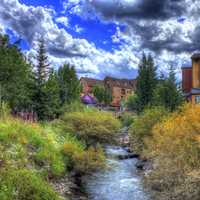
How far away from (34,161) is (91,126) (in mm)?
8936

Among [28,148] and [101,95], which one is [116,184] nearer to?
[28,148]

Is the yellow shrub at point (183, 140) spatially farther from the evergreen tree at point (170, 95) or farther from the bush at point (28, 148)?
the evergreen tree at point (170, 95)

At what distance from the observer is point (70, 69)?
50219mm

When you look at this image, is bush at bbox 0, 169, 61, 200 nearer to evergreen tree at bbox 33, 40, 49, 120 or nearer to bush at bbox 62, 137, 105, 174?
bush at bbox 62, 137, 105, 174

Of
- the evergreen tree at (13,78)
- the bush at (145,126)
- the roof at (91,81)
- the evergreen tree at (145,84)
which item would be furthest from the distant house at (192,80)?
the roof at (91,81)

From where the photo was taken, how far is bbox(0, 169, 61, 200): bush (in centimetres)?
1046

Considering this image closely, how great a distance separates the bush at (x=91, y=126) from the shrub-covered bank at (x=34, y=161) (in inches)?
88.3

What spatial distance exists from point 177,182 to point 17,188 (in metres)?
6.26

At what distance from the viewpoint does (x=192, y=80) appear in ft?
145

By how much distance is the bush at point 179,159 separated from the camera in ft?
39.7

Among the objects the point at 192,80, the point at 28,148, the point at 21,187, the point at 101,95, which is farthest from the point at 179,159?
the point at 101,95

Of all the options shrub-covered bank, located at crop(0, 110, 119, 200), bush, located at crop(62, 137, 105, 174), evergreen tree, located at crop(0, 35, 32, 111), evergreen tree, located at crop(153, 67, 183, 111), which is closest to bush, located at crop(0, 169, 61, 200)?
shrub-covered bank, located at crop(0, 110, 119, 200)

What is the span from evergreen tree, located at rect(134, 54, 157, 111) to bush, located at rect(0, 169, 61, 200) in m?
38.4

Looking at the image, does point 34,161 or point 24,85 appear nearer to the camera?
point 34,161
